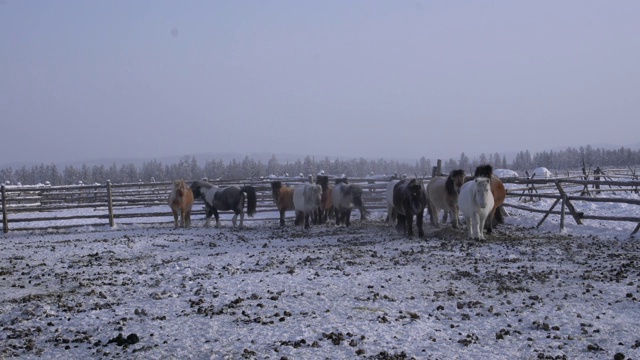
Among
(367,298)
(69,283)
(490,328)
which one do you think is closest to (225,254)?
(69,283)

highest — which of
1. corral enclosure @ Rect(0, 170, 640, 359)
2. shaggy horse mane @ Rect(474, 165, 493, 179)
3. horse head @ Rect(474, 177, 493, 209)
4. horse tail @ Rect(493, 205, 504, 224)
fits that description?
shaggy horse mane @ Rect(474, 165, 493, 179)

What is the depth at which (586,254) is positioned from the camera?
34.1 feet

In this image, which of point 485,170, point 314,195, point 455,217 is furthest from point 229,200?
point 485,170

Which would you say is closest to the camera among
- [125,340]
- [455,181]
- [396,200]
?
[125,340]

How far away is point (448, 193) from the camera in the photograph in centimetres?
1492

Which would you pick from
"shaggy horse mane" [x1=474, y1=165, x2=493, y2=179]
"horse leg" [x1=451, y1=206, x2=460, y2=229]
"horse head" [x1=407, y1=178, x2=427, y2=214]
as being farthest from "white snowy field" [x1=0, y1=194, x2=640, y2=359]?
"shaggy horse mane" [x1=474, y1=165, x2=493, y2=179]

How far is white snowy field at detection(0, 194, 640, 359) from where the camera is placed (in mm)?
5703

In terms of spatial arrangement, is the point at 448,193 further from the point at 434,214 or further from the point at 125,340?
the point at 125,340

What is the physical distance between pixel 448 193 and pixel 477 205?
7.53 feet

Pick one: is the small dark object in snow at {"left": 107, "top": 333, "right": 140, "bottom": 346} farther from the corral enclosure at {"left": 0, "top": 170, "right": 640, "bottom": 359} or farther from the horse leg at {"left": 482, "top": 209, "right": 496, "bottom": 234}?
the horse leg at {"left": 482, "top": 209, "right": 496, "bottom": 234}

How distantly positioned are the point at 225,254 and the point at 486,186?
609 cm

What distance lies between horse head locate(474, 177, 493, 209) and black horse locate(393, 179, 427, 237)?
5.28ft

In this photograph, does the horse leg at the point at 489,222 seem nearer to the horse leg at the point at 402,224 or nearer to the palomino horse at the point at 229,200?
the horse leg at the point at 402,224

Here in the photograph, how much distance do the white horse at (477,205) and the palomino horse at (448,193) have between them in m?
1.55
